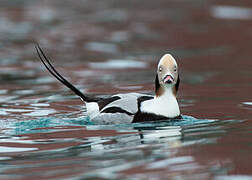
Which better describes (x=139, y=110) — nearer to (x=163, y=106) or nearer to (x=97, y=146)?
(x=163, y=106)

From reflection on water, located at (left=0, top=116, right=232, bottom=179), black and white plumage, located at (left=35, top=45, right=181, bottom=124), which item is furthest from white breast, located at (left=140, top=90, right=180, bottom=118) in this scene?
reflection on water, located at (left=0, top=116, right=232, bottom=179)

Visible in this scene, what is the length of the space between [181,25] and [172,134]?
1292 cm

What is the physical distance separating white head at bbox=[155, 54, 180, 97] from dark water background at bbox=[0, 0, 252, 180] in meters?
0.44

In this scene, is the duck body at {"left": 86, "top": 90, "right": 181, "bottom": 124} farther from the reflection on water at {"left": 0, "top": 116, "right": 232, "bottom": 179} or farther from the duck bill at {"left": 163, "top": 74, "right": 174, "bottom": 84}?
the duck bill at {"left": 163, "top": 74, "right": 174, "bottom": 84}

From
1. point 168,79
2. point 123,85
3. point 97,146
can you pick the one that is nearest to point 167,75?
point 168,79

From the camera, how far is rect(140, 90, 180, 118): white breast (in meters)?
8.63

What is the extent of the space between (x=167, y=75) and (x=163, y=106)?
1.26 feet

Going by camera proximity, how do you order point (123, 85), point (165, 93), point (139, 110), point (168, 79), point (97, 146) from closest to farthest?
point (97, 146)
point (168, 79)
point (139, 110)
point (165, 93)
point (123, 85)

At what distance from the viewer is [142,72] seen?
14.2 meters

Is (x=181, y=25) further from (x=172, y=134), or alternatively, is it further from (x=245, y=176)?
(x=245, y=176)

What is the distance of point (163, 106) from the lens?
28.5 feet

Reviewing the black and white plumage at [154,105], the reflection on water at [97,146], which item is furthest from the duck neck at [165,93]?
the reflection on water at [97,146]

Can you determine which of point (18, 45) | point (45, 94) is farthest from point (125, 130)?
point (18, 45)

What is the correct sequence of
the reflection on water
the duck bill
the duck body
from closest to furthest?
1. the reflection on water
2. the duck bill
3. the duck body
